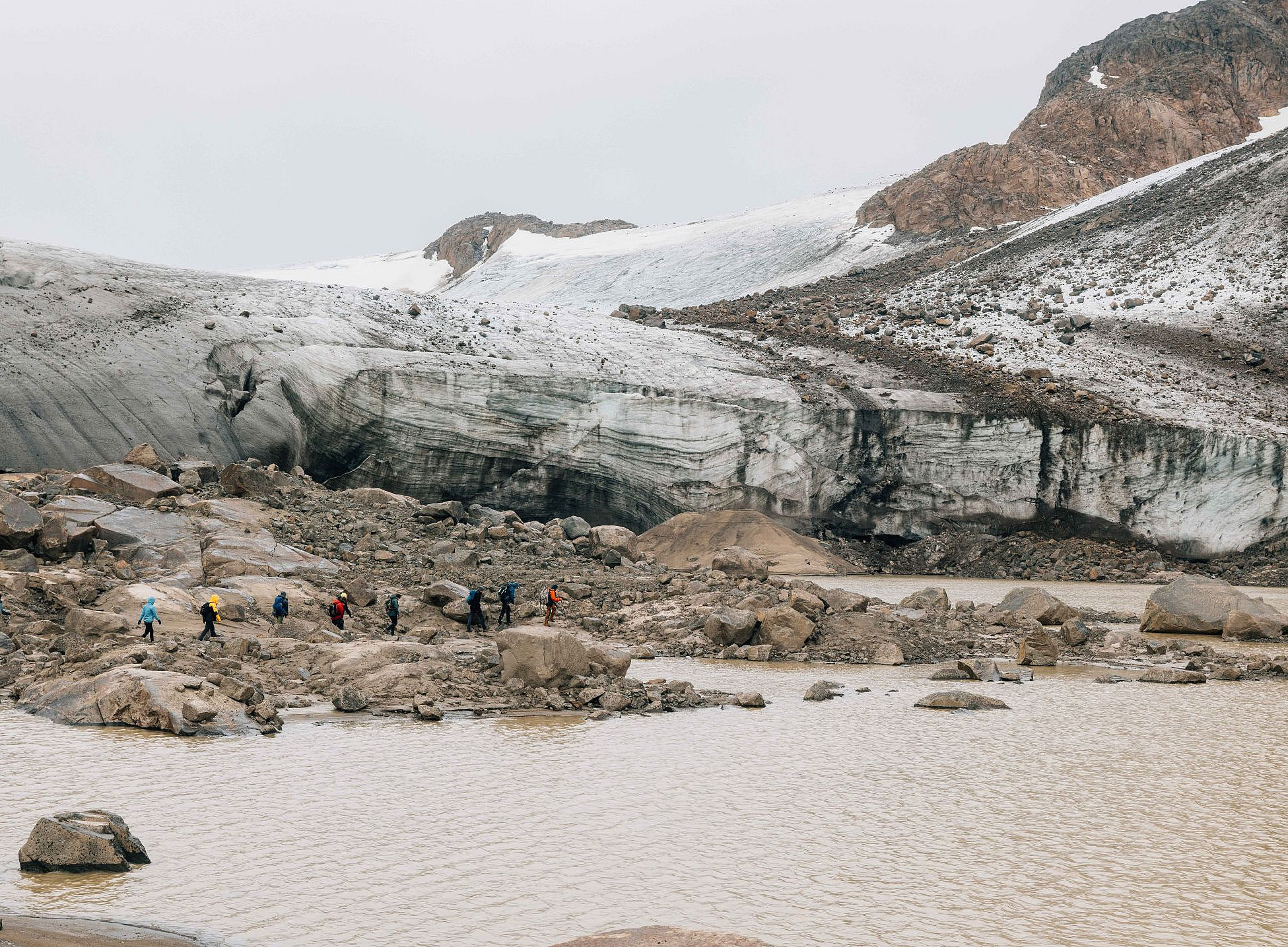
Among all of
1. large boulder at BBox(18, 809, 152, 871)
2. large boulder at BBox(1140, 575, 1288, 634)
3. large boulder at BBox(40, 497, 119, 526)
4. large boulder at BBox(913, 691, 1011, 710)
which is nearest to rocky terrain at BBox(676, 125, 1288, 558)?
large boulder at BBox(1140, 575, 1288, 634)

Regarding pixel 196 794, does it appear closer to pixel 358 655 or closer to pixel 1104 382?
pixel 358 655

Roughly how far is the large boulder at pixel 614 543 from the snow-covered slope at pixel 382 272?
7595 cm

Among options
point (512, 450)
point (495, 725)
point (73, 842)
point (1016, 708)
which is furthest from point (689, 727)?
point (512, 450)

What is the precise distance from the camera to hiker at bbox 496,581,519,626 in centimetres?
1762

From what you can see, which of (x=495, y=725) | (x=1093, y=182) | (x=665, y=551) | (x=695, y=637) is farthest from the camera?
(x=1093, y=182)

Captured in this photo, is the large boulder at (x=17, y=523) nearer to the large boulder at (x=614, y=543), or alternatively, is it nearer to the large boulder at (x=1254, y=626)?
the large boulder at (x=614, y=543)

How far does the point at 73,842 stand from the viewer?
6527mm

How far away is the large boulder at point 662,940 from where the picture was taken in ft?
15.9

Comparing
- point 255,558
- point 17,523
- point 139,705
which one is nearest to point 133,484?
point 17,523

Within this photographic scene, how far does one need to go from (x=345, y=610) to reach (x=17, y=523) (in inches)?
204

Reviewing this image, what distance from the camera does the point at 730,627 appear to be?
16.9m

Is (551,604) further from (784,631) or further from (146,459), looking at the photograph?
(146,459)

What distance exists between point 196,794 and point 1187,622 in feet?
56.7

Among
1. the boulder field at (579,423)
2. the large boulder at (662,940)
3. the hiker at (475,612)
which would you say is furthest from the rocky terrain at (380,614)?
the large boulder at (662,940)
